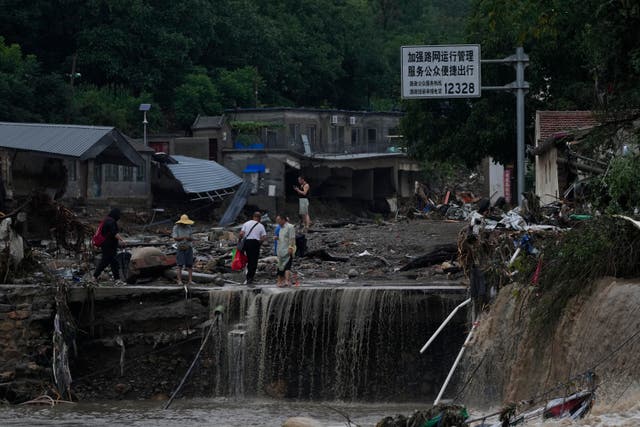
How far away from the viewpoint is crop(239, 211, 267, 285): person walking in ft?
75.4

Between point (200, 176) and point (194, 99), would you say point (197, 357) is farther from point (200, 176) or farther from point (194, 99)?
point (194, 99)

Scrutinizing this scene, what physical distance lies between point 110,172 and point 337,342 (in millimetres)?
21602

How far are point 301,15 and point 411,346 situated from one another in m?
51.2

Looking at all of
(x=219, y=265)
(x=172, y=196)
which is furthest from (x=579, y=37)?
(x=172, y=196)

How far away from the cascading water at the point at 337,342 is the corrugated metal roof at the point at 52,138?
527 inches

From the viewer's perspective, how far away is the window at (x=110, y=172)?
41594 millimetres

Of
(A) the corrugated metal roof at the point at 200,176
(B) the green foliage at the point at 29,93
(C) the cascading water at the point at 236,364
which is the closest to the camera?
(C) the cascading water at the point at 236,364

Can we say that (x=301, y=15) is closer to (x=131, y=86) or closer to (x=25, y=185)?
(x=131, y=86)

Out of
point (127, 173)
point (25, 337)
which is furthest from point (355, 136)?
point (25, 337)

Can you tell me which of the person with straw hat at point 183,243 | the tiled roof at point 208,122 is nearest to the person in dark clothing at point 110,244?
the person with straw hat at point 183,243

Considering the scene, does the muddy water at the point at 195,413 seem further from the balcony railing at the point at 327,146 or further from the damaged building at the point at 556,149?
the balcony railing at the point at 327,146

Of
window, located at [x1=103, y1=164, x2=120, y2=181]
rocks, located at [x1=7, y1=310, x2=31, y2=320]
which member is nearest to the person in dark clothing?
rocks, located at [x1=7, y1=310, x2=31, y2=320]

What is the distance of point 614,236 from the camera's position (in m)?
15.8

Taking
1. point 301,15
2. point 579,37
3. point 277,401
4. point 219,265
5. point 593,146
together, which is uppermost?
point 301,15
